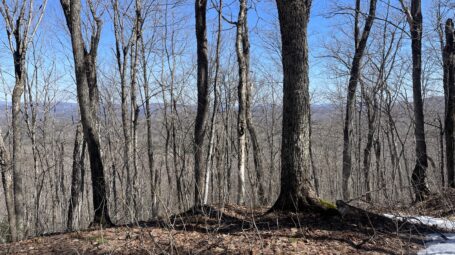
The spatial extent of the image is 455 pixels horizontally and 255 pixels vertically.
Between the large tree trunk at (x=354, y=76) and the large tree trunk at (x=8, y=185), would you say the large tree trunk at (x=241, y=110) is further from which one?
the large tree trunk at (x=8, y=185)

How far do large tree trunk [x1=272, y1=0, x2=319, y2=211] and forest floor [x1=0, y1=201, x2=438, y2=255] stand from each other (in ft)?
0.94

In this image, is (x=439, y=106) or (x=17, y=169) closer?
(x=17, y=169)

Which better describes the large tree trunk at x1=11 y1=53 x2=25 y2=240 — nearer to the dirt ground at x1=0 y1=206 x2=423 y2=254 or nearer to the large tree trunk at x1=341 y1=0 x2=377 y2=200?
the dirt ground at x1=0 y1=206 x2=423 y2=254

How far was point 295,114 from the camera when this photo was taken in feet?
16.9

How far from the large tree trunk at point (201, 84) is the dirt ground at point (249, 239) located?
2299 mm

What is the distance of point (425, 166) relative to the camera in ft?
28.1

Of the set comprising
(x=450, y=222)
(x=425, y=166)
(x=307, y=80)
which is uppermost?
(x=307, y=80)

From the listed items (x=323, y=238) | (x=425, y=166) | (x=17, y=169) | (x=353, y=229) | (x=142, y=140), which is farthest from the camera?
(x=142, y=140)

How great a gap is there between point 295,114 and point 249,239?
1.87 m

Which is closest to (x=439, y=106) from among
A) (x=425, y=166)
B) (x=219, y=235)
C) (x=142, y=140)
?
(x=425, y=166)

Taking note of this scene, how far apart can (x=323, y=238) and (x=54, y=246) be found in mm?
3308

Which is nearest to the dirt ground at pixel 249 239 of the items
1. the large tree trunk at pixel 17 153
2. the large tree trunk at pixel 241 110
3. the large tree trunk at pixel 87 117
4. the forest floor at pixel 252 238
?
the forest floor at pixel 252 238

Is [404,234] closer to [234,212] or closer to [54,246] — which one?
[234,212]

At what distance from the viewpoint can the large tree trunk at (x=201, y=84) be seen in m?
7.56
